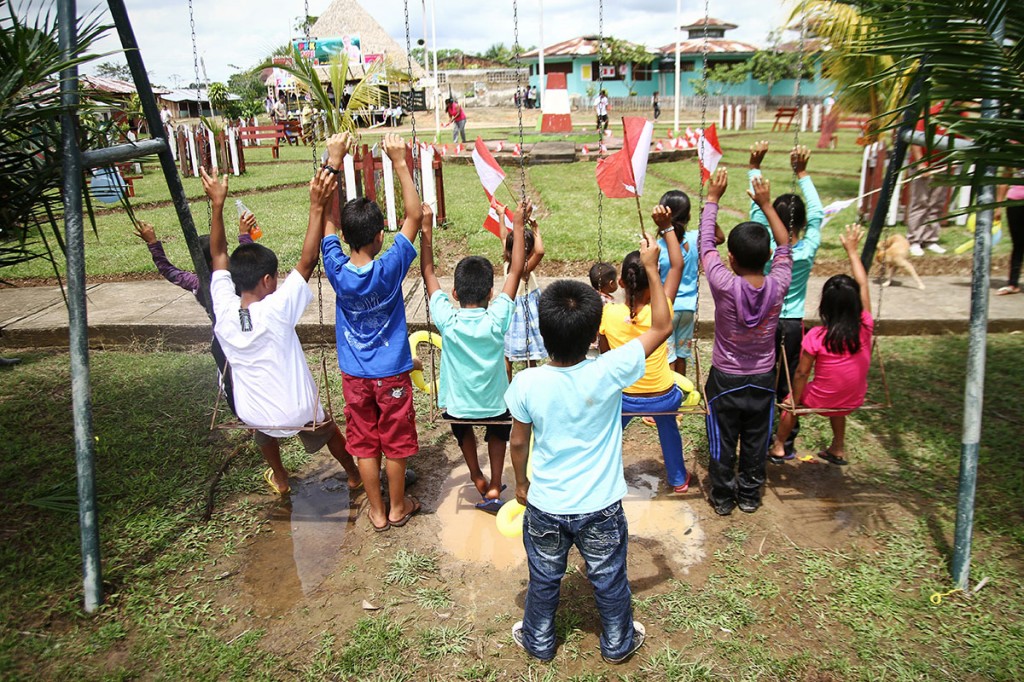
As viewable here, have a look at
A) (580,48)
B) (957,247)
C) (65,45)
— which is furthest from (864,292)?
(580,48)

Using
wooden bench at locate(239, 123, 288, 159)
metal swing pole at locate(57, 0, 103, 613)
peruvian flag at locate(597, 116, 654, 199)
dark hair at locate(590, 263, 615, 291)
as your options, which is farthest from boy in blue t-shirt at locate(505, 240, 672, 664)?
wooden bench at locate(239, 123, 288, 159)

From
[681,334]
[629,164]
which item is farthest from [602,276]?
[681,334]

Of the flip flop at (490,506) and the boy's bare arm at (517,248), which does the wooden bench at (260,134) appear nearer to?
the flip flop at (490,506)

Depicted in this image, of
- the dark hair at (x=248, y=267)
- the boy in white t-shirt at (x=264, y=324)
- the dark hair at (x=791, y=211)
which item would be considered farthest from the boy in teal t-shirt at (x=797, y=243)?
the dark hair at (x=248, y=267)

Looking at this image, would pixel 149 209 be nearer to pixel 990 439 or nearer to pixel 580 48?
pixel 990 439

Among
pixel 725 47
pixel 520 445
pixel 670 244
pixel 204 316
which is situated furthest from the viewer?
pixel 725 47

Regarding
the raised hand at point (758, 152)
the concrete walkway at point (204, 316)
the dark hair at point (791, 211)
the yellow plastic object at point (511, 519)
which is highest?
the raised hand at point (758, 152)

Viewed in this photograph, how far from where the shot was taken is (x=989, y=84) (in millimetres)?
2951

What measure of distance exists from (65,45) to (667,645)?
146 inches

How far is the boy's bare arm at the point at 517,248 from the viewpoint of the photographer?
3.24 m

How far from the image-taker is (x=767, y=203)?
3.46 metres

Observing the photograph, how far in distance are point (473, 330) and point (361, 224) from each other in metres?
0.75

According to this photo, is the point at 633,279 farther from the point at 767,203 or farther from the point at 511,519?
the point at 511,519

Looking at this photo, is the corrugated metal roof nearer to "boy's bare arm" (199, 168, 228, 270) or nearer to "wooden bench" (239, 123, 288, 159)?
"wooden bench" (239, 123, 288, 159)
